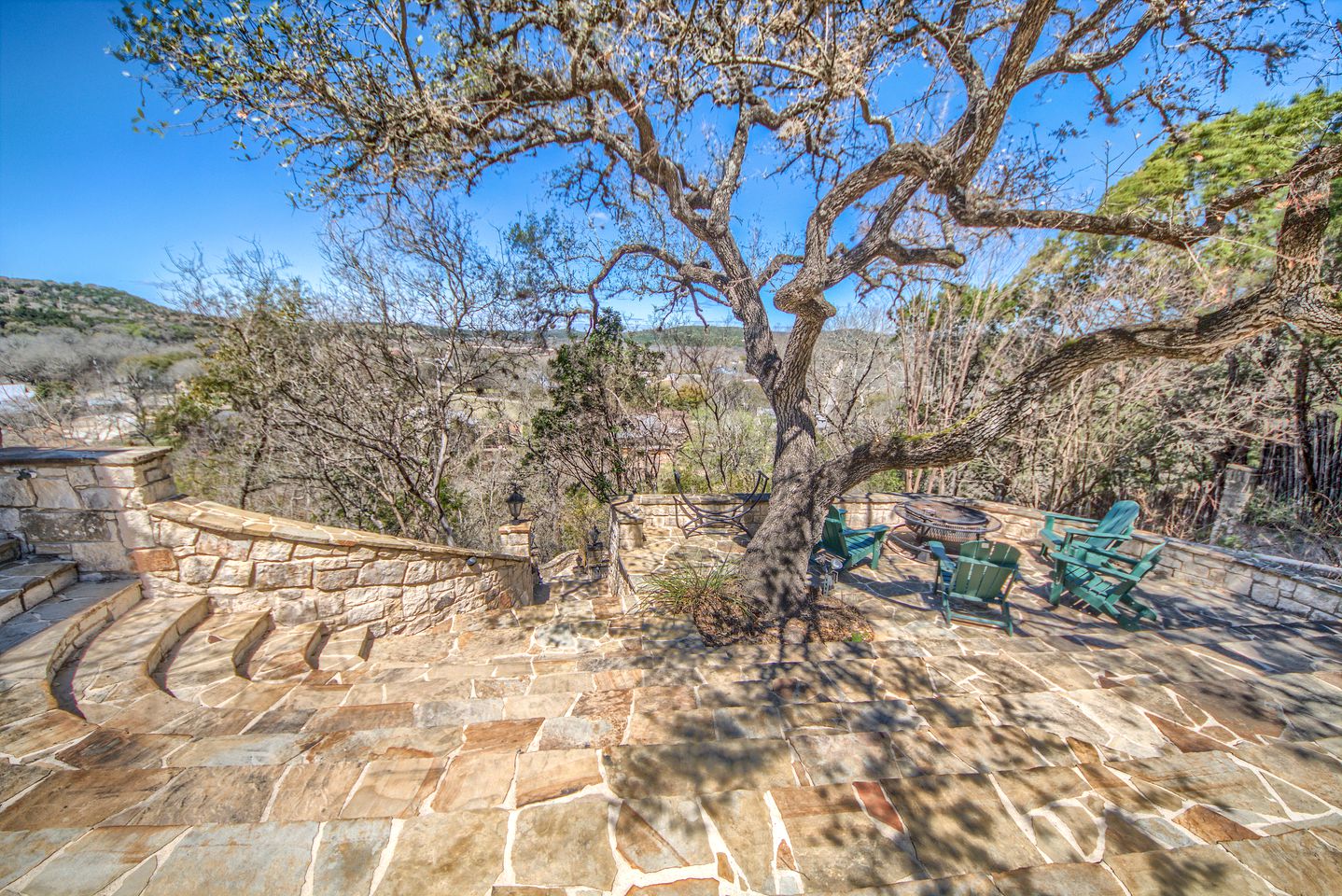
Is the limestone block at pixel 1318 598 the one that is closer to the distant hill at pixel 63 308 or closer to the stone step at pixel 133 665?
the stone step at pixel 133 665

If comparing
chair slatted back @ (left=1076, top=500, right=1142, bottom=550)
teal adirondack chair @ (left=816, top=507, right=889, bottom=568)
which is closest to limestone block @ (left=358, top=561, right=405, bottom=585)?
teal adirondack chair @ (left=816, top=507, right=889, bottom=568)

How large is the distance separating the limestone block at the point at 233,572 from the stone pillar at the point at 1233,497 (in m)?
12.0

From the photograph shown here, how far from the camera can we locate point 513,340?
7.19m

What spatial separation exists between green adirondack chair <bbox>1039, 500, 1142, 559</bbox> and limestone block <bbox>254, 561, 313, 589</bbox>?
6.80m

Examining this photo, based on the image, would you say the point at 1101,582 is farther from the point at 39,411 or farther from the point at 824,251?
the point at 39,411

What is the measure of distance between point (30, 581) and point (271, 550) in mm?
1094

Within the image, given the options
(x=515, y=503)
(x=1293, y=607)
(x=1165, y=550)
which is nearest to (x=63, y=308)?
(x=515, y=503)

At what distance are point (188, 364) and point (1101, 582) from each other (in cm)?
2184

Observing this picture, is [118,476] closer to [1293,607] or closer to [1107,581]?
[1107,581]

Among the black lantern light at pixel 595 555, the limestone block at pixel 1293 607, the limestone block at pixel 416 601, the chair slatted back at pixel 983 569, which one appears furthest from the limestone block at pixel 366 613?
the limestone block at pixel 1293 607

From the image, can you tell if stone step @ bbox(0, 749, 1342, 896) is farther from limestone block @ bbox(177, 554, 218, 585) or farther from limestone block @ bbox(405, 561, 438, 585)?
limestone block @ bbox(405, 561, 438, 585)

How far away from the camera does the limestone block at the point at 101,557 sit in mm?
2953

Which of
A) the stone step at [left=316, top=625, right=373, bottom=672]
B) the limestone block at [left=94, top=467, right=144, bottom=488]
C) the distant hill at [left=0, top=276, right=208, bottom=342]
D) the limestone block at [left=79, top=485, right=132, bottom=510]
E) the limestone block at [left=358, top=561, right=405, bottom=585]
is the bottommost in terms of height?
the stone step at [left=316, top=625, right=373, bottom=672]

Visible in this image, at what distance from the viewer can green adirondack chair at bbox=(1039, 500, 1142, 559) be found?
4.50m
